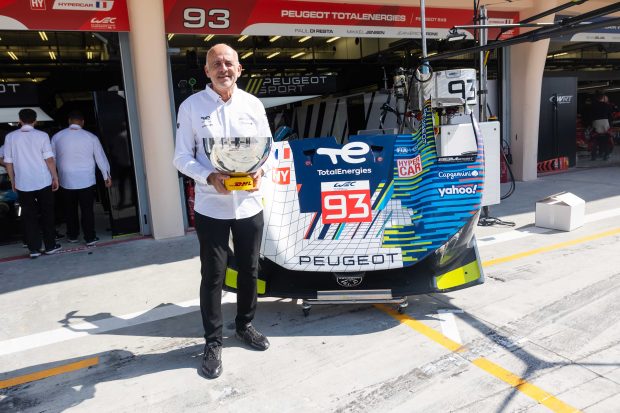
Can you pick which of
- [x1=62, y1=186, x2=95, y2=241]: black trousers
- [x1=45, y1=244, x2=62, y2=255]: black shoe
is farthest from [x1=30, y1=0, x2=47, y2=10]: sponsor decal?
[x1=45, y1=244, x2=62, y2=255]: black shoe

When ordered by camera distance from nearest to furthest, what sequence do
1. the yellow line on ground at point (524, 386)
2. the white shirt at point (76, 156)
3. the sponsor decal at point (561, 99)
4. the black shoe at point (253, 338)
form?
the yellow line on ground at point (524, 386)
the black shoe at point (253, 338)
the white shirt at point (76, 156)
the sponsor decal at point (561, 99)

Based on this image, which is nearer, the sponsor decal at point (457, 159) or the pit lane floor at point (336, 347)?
the pit lane floor at point (336, 347)

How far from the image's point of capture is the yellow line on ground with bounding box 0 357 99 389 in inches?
118

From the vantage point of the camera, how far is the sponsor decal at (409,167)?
3668 millimetres

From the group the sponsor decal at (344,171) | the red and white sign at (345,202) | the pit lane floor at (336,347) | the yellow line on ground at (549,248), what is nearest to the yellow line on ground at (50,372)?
the pit lane floor at (336,347)

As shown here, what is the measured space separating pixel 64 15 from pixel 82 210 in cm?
245

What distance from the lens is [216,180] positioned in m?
2.67

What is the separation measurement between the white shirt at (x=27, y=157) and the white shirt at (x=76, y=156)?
16.9 inches

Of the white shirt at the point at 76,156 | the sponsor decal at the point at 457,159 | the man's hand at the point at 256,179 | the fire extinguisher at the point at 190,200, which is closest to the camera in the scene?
the man's hand at the point at 256,179

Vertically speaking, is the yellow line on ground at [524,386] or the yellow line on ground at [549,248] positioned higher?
the yellow line on ground at [549,248]

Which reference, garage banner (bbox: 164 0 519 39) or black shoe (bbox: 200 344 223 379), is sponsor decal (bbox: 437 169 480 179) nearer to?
black shoe (bbox: 200 344 223 379)

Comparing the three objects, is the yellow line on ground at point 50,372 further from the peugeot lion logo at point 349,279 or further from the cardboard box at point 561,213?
the cardboard box at point 561,213

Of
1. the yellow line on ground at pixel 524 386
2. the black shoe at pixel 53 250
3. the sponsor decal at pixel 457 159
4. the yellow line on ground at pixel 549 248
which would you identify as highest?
the sponsor decal at pixel 457 159

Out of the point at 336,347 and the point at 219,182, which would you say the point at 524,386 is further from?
the point at 219,182
